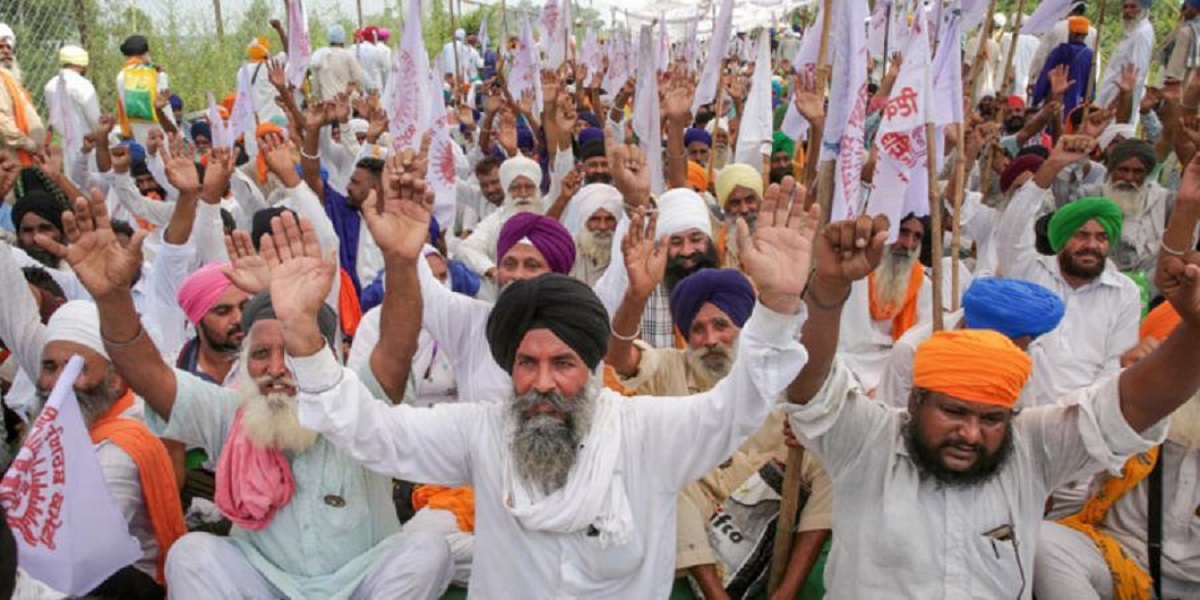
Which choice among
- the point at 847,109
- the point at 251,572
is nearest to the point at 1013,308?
the point at 847,109

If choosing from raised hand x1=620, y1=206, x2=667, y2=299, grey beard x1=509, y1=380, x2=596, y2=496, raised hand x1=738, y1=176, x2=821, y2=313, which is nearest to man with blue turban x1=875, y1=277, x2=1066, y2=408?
raised hand x1=620, y1=206, x2=667, y2=299

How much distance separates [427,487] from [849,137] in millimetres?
1981

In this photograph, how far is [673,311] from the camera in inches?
152

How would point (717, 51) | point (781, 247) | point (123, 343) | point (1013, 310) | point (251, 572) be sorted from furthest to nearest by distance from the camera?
point (717, 51) < point (1013, 310) < point (251, 572) < point (123, 343) < point (781, 247)

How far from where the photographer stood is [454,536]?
3.35 meters

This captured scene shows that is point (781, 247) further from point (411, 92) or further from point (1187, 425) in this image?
point (411, 92)

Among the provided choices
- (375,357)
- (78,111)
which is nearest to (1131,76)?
(375,357)

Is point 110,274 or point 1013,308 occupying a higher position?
point 110,274

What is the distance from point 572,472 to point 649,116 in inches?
140

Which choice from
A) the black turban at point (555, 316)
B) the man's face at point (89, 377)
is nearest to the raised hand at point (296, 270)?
the black turban at point (555, 316)

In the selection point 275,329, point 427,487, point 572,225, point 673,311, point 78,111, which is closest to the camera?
point 275,329

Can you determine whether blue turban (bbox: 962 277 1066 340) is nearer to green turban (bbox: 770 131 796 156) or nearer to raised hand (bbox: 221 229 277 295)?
raised hand (bbox: 221 229 277 295)

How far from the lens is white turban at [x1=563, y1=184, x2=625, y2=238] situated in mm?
5336

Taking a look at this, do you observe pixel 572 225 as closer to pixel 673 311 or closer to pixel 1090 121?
pixel 673 311
